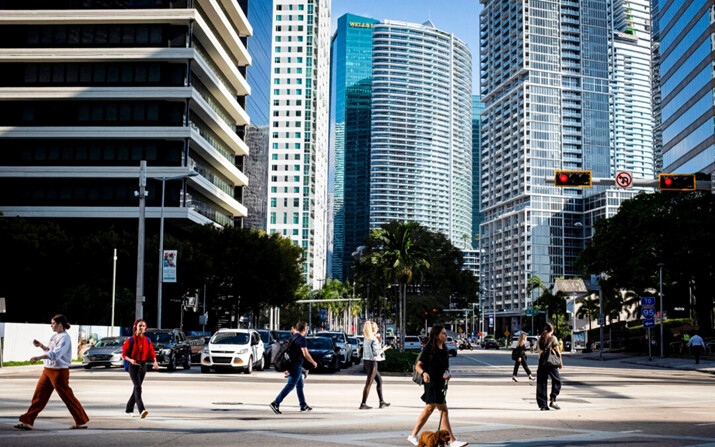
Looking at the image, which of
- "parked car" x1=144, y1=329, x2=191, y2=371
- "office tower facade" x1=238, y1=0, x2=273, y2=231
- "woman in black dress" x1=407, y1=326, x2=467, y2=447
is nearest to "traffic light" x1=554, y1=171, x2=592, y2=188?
"woman in black dress" x1=407, y1=326, x2=467, y2=447

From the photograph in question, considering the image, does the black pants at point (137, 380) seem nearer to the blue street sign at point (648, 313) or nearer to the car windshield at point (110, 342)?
the car windshield at point (110, 342)

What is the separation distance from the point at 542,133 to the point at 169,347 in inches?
6181

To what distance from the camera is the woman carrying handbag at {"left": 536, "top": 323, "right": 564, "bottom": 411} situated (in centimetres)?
1678

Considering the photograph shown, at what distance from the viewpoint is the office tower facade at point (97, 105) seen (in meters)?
64.3

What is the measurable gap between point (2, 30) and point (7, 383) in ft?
172

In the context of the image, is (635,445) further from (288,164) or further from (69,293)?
(288,164)

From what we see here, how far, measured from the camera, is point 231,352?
1196 inches

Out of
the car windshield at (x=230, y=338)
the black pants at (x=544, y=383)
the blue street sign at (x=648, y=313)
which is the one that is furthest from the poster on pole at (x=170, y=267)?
the black pants at (x=544, y=383)

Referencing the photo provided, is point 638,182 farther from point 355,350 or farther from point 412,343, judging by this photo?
point 412,343

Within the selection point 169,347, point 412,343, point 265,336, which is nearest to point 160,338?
point 169,347

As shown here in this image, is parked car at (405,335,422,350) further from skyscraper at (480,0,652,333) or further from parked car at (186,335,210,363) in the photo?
skyscraper at (480,0,652,333)

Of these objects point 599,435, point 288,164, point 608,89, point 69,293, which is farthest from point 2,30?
point 608,89

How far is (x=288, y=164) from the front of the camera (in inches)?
6191

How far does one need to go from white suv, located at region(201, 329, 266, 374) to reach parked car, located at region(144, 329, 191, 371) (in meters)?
1.36
